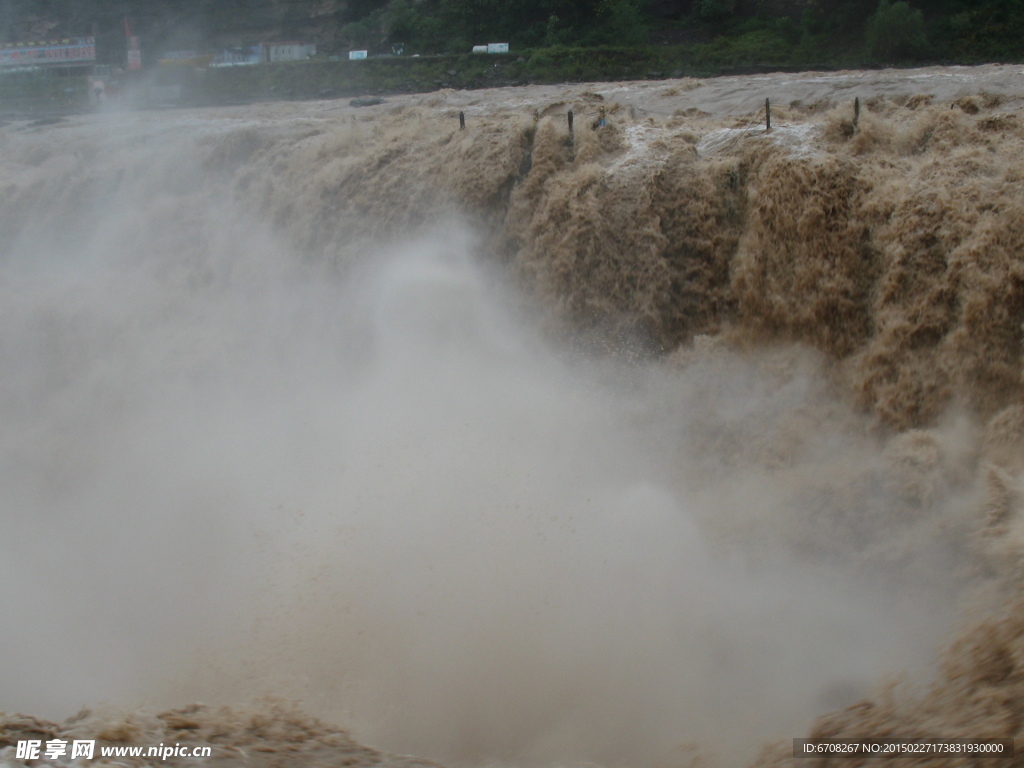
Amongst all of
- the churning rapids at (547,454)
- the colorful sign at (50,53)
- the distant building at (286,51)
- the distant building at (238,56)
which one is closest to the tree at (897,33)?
the churning rapids at (547,454)

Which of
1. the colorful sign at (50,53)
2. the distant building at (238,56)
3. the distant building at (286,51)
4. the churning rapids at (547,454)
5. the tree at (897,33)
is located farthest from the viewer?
the colorful sign at (50,53)

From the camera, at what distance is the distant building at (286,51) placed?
30969 millimetres

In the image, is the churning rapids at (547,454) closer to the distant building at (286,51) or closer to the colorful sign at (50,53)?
the distant building at (286,51)

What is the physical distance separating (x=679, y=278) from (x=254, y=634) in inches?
246

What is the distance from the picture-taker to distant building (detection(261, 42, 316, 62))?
3097 cm

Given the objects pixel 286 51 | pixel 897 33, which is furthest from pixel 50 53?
Answer: pixel 897 33

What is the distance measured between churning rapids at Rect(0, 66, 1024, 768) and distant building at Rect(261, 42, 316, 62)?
19.7m

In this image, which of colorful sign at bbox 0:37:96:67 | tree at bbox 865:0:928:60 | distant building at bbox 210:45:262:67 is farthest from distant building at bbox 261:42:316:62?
tree at bbox 865:0:928:60

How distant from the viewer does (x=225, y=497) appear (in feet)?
32.2

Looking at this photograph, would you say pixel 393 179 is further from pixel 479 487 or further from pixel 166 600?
pixel 166 600

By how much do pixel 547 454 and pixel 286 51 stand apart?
2733 cm

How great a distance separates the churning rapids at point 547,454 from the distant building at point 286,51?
19.7m

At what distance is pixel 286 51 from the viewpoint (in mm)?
31141

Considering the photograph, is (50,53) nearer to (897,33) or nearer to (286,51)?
(286,51)
